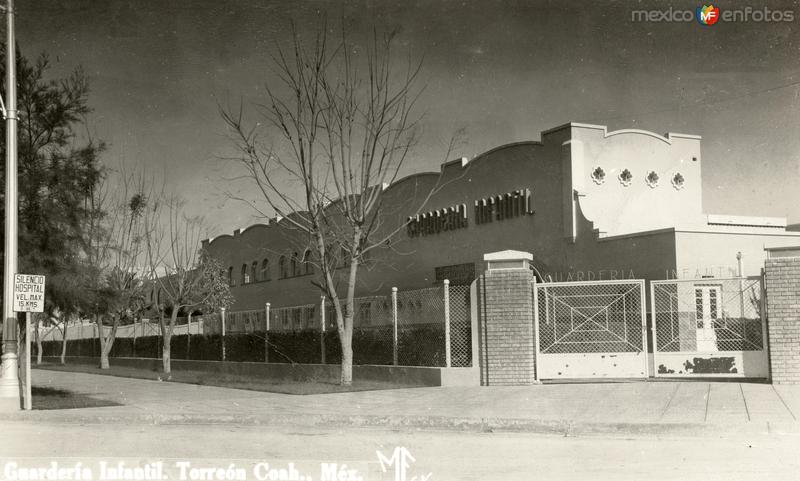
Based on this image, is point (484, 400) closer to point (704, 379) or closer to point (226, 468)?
point (704, 379)

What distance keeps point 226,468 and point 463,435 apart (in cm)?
382

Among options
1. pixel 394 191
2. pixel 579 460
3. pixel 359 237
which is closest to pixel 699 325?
pixel 359 237

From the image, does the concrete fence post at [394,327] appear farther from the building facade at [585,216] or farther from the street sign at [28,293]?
the street sign at [28,293]

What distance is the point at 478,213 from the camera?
108 feet

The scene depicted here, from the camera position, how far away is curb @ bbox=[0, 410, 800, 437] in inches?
422

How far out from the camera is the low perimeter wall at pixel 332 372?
55.4 ft

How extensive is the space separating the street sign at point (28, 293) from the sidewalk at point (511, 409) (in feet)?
6.04

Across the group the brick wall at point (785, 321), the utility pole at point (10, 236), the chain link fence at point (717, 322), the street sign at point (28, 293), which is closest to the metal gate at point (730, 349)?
the chain link fence at point (717, 322)

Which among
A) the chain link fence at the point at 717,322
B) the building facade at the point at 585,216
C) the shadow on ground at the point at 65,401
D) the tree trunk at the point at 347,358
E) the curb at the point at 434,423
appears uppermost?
the building facade at the point at 585,216

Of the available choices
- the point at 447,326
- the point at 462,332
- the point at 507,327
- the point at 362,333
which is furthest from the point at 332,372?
the point at 507,327

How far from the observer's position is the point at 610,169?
95.8 feet

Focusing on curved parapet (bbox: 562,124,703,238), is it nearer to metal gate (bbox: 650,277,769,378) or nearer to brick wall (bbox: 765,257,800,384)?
metal gate (bbox: 650,277,769,378)

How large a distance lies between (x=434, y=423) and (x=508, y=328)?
4.89 meters

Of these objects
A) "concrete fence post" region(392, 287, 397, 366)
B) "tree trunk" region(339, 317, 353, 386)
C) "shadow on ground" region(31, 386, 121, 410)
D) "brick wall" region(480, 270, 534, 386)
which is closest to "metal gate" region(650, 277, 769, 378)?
"brick wall" region(480, 270, 534, 386)
